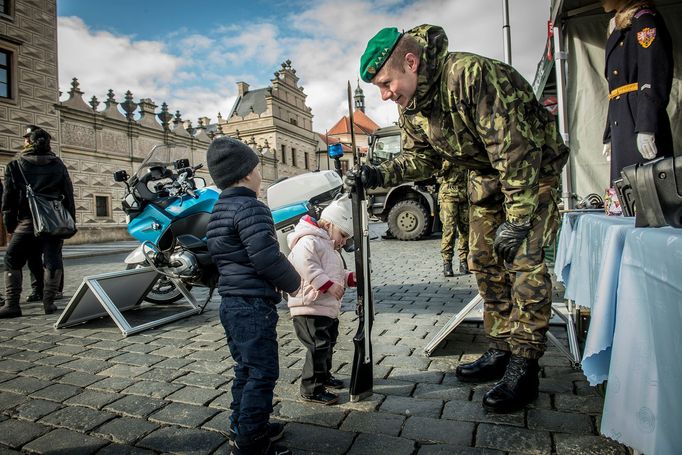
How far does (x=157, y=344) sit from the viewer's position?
351 centimetres

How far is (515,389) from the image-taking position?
2.12m

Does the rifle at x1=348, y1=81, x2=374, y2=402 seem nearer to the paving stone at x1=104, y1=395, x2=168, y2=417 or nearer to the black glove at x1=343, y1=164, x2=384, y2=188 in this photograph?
the black glove at x1=343, y1=164, x2=384, y2=188

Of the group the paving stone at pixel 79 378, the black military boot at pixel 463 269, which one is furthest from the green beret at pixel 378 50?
the black military boot at pixel 463 269

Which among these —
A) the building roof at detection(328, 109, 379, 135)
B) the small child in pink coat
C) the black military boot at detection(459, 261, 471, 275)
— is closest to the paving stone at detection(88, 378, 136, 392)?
the small child in pink coat

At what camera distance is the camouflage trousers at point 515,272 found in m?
2.21

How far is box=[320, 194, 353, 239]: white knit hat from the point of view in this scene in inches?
103

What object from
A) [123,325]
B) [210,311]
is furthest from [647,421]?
[210,311]

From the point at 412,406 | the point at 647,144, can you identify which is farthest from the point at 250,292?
the point at 647,144

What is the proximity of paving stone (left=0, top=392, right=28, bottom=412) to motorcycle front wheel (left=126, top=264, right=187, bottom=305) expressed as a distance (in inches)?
96.3

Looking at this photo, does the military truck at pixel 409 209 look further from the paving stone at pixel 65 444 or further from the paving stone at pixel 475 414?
the paving stone at pixel 65 444

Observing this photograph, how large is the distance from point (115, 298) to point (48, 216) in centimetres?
141

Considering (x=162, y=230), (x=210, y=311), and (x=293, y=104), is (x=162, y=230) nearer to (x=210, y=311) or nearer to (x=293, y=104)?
(x=210, y=311)

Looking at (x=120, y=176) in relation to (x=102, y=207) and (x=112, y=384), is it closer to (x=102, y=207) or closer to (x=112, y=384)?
(x=112, y=384)

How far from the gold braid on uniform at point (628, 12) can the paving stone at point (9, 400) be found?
451 cm
